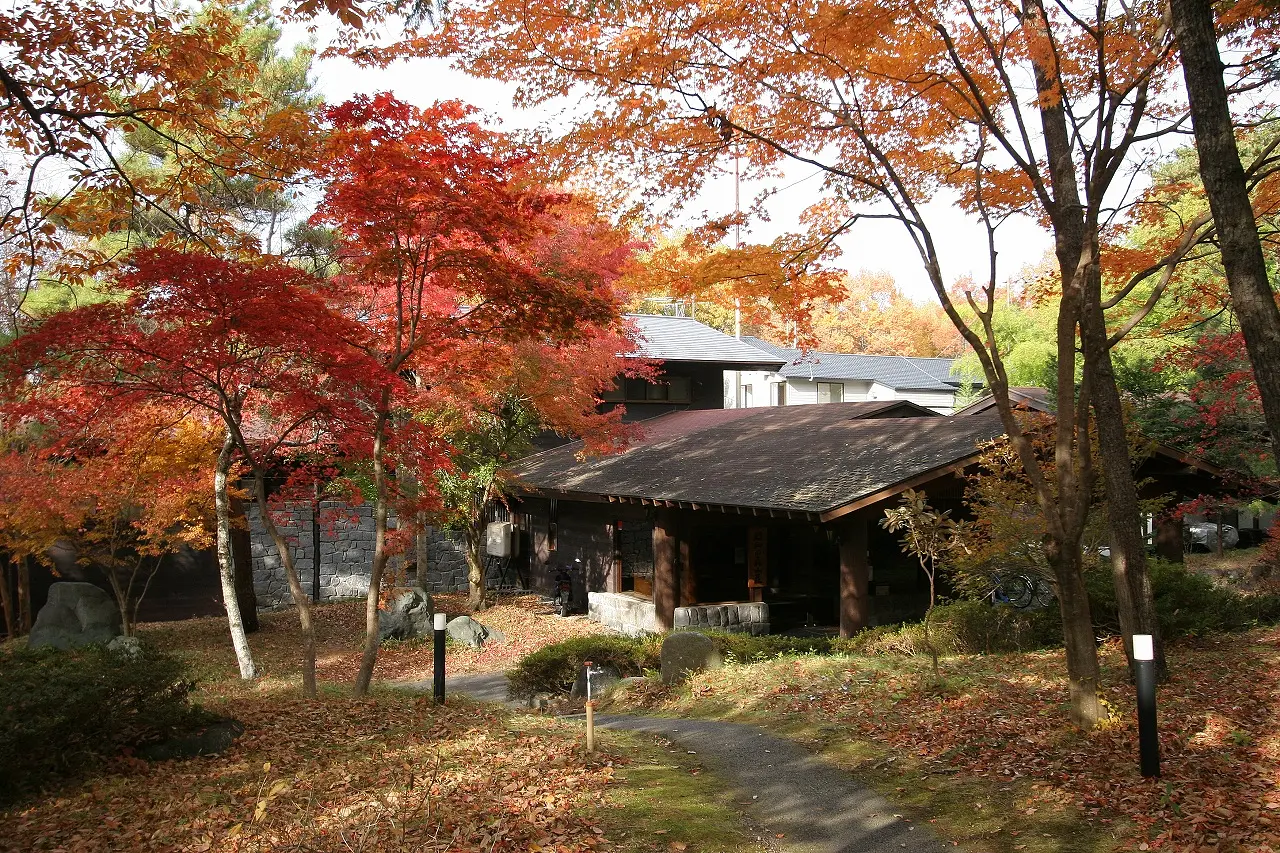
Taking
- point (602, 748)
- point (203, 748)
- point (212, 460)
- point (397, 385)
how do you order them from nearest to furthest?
point (203, 748) → point (602, 748) → point (397, 385) → point (212, 460)

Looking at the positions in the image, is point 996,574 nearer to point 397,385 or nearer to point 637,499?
point 637,499

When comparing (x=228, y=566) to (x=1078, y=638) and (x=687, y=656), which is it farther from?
(x=1078, y=638)

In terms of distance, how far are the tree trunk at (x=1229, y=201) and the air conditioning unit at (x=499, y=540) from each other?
19661 millimetres

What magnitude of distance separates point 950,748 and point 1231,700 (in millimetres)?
2295

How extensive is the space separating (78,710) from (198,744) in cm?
99

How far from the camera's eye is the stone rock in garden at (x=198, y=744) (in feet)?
21.6

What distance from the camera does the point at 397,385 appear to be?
921 cm

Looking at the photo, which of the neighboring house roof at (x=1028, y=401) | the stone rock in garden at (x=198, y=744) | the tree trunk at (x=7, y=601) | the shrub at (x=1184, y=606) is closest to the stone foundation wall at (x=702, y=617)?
the shrub at (x=1184, y=606)

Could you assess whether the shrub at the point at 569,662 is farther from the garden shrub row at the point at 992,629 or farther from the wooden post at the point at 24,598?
the wooden post at the point at 24,598

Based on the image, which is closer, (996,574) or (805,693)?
(805,693)

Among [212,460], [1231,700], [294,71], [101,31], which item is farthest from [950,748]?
[294,71]

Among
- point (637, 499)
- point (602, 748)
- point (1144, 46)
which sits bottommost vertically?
point (602, 748)

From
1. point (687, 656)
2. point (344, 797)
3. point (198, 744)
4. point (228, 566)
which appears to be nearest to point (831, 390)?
point (687, 656)

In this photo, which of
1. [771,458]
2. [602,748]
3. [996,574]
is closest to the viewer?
[602,748]
